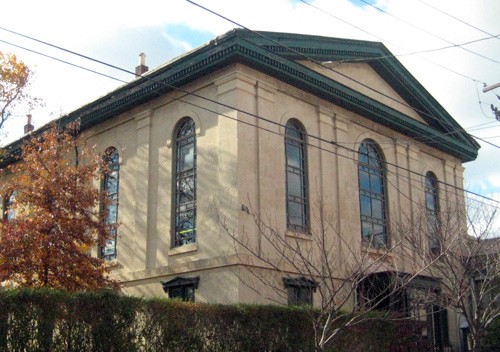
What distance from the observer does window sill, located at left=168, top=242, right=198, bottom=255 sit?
22.8 meters

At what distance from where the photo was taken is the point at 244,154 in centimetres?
2231

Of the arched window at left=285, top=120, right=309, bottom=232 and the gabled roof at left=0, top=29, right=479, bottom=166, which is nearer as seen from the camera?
the gabled roof at left=0, top=29, right=479, bottom=166

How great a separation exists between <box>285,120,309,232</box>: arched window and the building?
0.04m

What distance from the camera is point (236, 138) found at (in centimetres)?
2223

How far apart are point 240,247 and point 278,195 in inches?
105

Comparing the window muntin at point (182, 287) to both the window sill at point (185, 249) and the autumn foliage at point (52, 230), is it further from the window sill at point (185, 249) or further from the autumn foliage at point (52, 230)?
the autumn foliage at point (52, 230)

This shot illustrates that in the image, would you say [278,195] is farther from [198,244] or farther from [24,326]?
[24,326]

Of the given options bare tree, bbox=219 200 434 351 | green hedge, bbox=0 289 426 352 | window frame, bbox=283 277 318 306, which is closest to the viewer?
green hedge, bbox=0 289 426 352

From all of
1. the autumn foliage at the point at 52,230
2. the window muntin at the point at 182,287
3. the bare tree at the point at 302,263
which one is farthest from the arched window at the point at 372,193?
the autumn foliage at the point at 52,230

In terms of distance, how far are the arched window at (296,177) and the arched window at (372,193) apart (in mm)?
3336

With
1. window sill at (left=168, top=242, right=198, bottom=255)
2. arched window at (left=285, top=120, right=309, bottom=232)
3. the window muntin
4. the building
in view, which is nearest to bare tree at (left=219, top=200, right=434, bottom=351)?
the building

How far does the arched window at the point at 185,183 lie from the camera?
23.6 meters

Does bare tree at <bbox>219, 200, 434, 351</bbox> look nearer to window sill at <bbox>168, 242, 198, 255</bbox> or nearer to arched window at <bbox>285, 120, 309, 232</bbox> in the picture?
arched window at <bbox>285, 120, 309, 232</bbox>

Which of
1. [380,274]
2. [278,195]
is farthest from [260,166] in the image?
[380,274]
